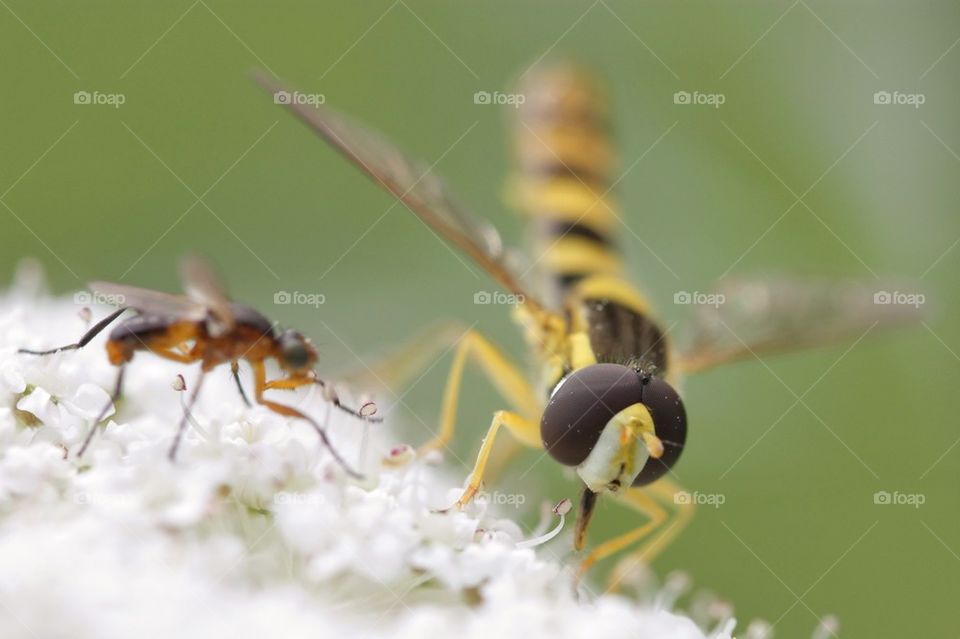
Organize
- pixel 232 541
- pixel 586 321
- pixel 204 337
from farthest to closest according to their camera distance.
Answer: pixel 586 321 → pixel 204 337 → pixel 232 541

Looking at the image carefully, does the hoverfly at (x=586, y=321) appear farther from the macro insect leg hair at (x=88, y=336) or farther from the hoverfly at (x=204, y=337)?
the macro insect leg hair at (x=88, y=336)

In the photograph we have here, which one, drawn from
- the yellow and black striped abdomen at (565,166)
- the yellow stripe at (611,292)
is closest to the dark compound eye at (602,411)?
the yellow stripe at (611,292)

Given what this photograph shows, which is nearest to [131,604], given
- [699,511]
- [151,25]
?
[699,511]

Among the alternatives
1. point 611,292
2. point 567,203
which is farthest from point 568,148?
point 611,292

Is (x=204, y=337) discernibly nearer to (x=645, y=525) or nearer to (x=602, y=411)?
(x=602, y=411)

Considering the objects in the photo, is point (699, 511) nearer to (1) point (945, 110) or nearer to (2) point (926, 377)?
(2) point (926, 377)

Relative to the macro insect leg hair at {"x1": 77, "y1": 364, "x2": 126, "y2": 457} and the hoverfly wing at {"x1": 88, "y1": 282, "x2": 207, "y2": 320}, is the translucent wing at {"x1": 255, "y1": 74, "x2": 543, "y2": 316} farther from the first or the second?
the macro insect leg hair at {"x1": 77, "y1": 364, "x2": 126, "y2": 457}
